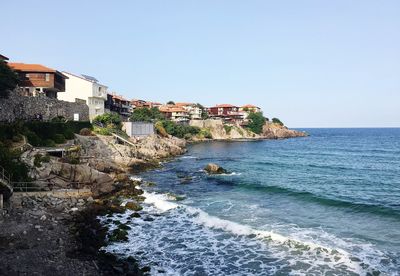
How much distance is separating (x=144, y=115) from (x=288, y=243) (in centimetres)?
9410

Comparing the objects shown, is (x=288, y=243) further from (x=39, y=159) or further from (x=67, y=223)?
(x=39, y=159)

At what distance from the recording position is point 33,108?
5944 centimetres

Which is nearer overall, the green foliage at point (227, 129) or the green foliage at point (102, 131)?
the green foliage at point (102, 131)

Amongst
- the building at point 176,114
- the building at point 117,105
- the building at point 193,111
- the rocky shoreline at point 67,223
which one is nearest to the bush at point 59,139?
the rocky shoreline at point 67,223

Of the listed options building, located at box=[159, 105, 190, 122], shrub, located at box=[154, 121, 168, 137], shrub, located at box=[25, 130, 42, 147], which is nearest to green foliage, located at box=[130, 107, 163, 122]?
shrub, located at box=[154, 121, 168, 137]

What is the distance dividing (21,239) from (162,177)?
A: 32.0 m

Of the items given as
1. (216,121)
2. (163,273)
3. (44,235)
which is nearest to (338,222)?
(163,273)

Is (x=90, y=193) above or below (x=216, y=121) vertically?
below

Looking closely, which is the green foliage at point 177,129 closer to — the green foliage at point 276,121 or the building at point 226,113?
the building at point 226,113

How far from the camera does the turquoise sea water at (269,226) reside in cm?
2484

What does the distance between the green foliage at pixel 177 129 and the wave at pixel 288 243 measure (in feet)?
263

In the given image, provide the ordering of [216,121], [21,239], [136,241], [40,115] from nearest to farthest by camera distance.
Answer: [21,239]
[136,241]
[40,115]
[216,121]

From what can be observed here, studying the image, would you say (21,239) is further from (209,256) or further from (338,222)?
(338,222)

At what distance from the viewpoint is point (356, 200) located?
Answer: 4228 cm
